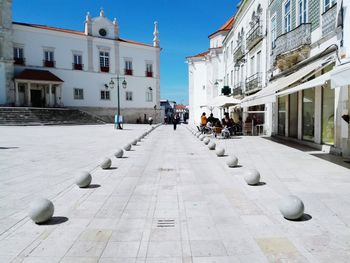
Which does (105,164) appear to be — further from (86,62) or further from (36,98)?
(86,62)

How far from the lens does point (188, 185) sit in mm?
6820

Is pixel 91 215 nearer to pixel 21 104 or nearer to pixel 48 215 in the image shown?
pixel 48 215

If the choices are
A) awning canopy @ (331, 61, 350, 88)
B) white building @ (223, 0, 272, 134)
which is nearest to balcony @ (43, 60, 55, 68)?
white building @ (223, 0, 272, 134)

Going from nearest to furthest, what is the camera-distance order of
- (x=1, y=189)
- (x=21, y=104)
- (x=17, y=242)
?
(x=17, y=242), (x=1, y=189), (x=21, y=104)

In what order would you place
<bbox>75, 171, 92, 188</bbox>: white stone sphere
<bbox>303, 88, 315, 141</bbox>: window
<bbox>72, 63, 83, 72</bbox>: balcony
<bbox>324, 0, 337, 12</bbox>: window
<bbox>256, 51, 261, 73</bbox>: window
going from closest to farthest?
<bbox>75, 171, 92, 188</bbox>: white stone sphere, <bbox>324, 0, 337, 12</bbox>: window, <bbox>303, 88, 315, 141</bbox>: window, <bbox>256, 51, 261, 73</bbox>: window, <bbox>72, 63, 83, 72</bbox>: balcony

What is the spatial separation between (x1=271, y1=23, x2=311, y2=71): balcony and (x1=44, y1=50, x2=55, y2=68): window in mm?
36669

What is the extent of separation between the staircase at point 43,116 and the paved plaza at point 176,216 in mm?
28025

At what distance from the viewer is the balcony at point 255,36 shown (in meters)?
20.5

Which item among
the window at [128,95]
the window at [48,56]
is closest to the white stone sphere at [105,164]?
the window at [48,56]

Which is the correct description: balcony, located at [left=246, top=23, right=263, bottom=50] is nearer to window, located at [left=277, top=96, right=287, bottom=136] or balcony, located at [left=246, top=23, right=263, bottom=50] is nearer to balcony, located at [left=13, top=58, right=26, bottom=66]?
window, located at [left=277, top=96, right=287, bottom=136]

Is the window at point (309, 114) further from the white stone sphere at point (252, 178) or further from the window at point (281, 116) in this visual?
the white stone sphere at point (252, 178)

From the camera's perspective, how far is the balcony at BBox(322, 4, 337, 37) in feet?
33.9

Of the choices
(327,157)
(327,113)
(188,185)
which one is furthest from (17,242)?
(327,113)

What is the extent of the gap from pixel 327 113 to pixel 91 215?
33.1ft
